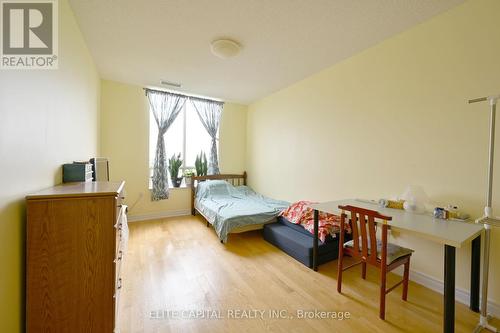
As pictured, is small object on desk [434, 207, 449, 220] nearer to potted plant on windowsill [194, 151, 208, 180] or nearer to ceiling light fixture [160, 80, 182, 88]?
potted plant on windowsill [194, 151, 208, 180]

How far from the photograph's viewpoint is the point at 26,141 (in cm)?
118

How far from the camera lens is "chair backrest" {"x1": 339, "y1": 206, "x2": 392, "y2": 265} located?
1636 mm

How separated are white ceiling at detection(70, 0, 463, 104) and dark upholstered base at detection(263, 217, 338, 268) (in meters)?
2.31

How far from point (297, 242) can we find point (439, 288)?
4.47 feet

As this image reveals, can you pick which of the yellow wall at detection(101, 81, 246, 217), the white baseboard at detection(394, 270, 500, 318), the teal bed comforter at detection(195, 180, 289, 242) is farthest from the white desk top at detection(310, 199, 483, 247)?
the yellow wall at detection(101, 81, 246, 217)

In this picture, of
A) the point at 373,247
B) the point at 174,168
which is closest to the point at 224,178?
the point at 174,168

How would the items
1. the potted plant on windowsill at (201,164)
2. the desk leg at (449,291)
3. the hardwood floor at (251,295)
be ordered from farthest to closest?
the potted plant on windowsill at (201,164)
the hardwood floor at (251,295)
the desk leg at (449,291)

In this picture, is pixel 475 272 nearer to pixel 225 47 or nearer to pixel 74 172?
pixel 225 47

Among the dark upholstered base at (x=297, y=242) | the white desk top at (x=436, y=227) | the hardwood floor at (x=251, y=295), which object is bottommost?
the hardwood floor at (x=251, y=295)

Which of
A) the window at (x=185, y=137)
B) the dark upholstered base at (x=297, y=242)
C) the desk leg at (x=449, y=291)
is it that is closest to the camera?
the desk leg at (x=449, y=291)

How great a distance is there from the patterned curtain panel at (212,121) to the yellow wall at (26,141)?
8.64ft

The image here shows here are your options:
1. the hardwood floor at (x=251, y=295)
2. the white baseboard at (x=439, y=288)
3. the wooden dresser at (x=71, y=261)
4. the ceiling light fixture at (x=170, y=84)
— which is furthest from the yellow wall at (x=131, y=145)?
the white baseboard at (x=439, y=288)

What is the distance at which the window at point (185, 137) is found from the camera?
13.4 feet

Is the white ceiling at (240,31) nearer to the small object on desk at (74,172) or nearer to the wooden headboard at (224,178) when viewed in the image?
the small object on desk at (74,172)
